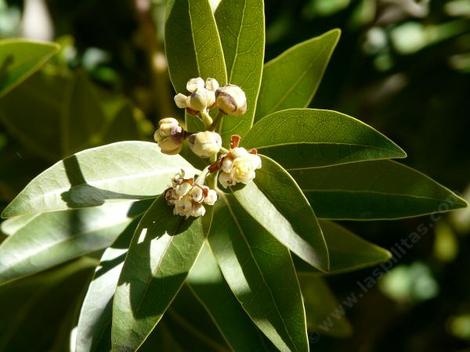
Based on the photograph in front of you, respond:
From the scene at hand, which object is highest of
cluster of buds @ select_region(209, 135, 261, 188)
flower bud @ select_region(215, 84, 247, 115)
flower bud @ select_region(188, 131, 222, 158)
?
flower bud @ select_region(215, 84, 247, 115)

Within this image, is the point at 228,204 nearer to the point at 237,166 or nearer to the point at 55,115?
the point at 237,166

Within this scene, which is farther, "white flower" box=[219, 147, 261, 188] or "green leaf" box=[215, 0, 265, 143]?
"green leaf" box=[215, 0, 265, 143]

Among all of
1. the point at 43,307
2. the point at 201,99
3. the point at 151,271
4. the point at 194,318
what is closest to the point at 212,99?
the point at 201,99

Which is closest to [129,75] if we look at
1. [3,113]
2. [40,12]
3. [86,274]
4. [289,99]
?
[40,12]

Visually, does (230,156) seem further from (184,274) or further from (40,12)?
(40,12)

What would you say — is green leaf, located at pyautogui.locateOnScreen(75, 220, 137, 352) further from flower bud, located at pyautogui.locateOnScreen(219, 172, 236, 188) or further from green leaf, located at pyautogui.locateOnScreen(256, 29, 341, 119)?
green leaf, located at pyautogui.locateOnScreen(256, 29, 341, 119)

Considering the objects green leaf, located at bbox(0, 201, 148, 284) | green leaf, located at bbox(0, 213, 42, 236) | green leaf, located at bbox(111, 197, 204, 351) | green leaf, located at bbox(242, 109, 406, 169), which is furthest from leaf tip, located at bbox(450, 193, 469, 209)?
green leaf, located at bbox(0, 213, 42, 236)

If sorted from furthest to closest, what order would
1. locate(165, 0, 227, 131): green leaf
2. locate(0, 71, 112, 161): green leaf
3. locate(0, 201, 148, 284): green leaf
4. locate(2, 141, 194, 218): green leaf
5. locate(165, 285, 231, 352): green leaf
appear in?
locate(0, 71, 112, 161): green leaf
locate(165, 285, 231, 352): green leaf
locate(0, 201, 148, 284): green leaf
locate(165, 0, 227, 131): green leaf
locate(2, 141, 194, 218): green leaf
